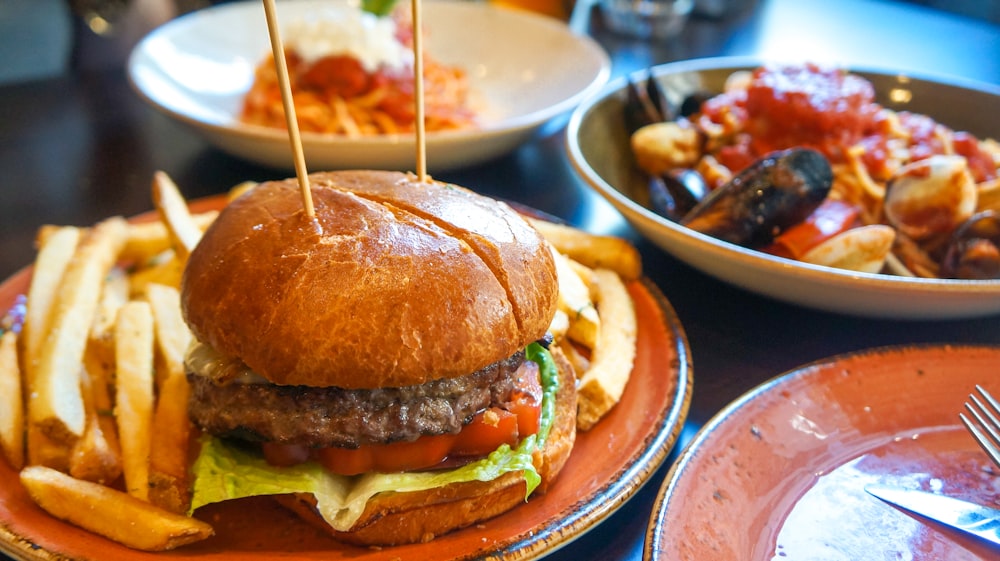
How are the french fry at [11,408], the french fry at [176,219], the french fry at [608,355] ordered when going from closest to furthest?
the french fry at [11,408] < the french fry at [608,355] < the french fry at [176,219]

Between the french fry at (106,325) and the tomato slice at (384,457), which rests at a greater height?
the tomato slice at (384,457)

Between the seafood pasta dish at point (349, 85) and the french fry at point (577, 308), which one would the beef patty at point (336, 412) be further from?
the seafood pasta dish at point (349, 85)

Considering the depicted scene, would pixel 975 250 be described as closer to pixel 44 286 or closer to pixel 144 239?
pixel 144 239

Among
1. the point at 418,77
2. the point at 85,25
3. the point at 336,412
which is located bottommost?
the point at 85,25

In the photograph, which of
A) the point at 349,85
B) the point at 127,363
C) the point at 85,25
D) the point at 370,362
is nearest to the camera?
the point at 370,362

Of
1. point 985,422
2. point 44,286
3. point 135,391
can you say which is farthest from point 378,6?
point 985,422

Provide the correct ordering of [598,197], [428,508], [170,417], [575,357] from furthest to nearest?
[598,197] < [575,357] < [170,417] < [428,508]

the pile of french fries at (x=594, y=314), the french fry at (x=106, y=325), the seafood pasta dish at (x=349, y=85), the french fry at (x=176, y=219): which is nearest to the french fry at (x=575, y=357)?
the pile of french fries at (x=594, y=314)

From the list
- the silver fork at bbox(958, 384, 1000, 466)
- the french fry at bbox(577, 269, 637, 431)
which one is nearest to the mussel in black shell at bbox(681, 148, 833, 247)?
the french fry at bbox(577, 269, 637, 431)
